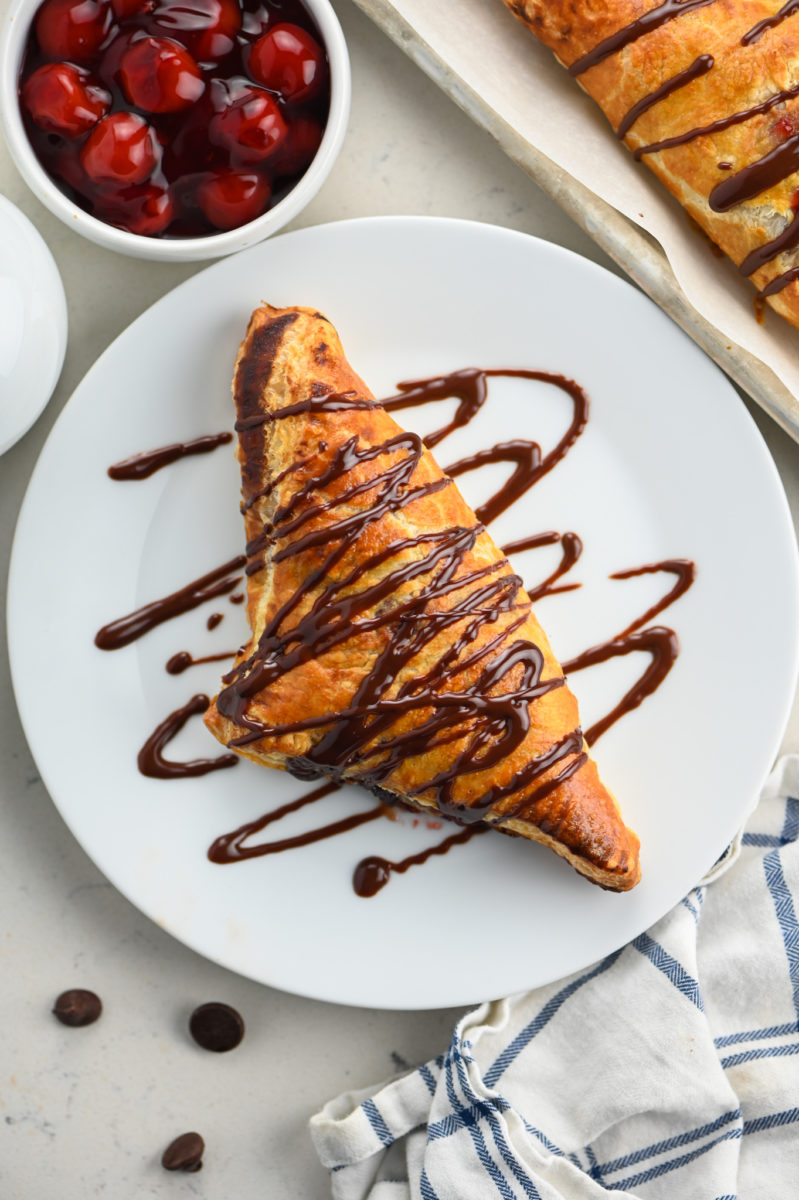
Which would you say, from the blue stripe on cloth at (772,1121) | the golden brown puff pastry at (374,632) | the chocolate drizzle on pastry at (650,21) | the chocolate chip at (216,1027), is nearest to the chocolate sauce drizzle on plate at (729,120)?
the chocolate drizzle on pastry at (650,21)

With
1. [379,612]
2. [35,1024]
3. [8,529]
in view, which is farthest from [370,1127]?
[8,529]

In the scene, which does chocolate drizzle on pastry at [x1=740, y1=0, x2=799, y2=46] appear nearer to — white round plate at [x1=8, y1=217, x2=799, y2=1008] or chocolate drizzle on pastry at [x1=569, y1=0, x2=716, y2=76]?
chocolate drizzle on pastry at [x1=569, y1=0, x2=716, y2=76]

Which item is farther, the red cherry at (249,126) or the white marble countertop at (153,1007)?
the white marble countertop at (153,1007)

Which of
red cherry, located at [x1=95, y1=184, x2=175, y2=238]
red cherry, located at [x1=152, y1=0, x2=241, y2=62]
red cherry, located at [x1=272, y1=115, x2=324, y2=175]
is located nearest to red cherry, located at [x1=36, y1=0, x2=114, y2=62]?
red cherry, located at [x1=152, y1=0, x2=241, y2=62]

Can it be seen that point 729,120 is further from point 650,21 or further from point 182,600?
point 182,600

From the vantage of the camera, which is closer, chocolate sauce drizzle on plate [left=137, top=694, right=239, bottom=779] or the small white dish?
the small white dish

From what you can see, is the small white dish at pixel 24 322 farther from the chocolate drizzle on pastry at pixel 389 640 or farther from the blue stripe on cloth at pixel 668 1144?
the blue stripe on cloth at pixel 668 1144

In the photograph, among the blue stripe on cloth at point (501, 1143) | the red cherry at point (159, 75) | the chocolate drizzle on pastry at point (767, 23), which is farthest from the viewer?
the blue stripe on cloth at point (501, 1143)
